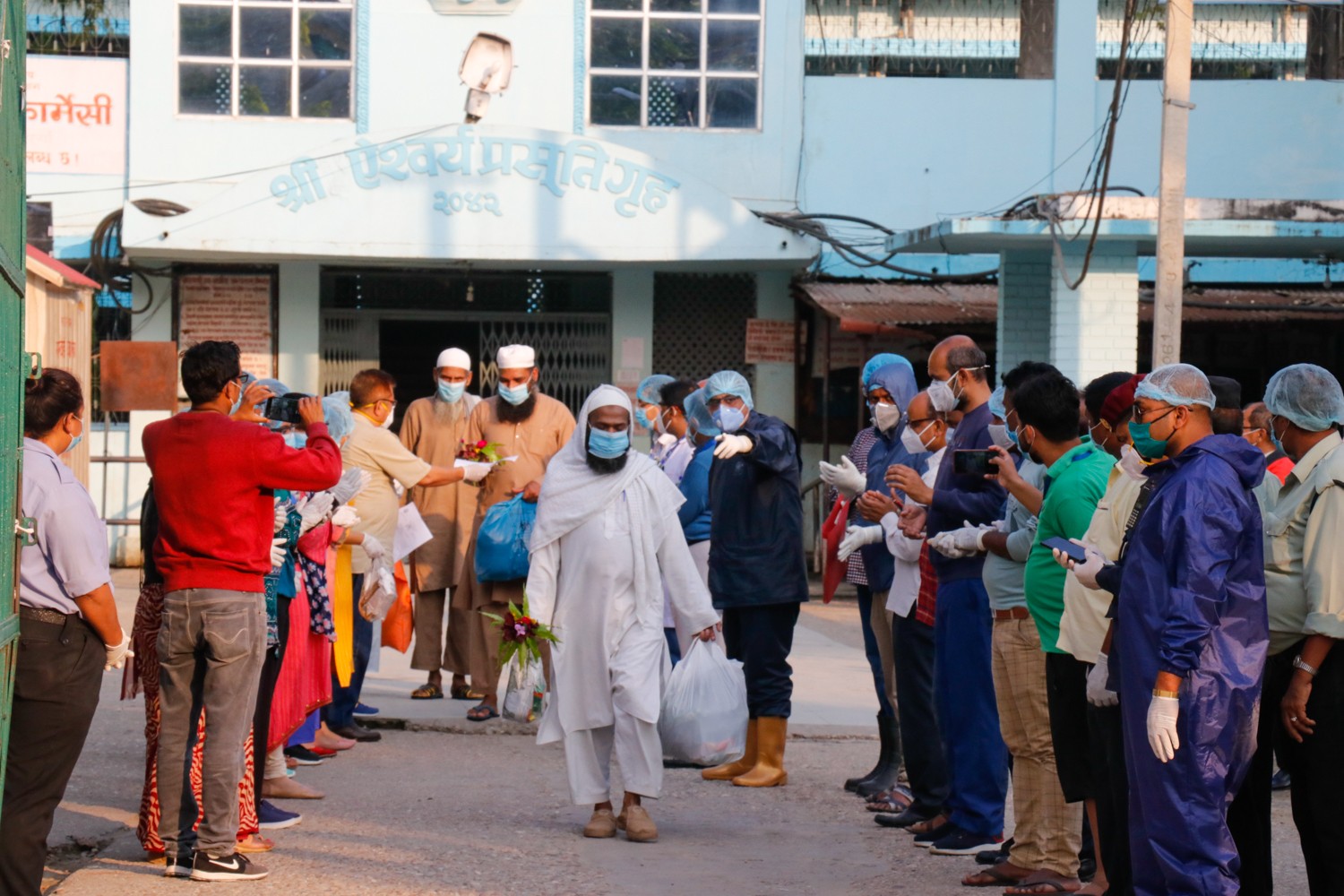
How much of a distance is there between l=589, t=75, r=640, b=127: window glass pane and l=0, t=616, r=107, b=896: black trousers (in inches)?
443

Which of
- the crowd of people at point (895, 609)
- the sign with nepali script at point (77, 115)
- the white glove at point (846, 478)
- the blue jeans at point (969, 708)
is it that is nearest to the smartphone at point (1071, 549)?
the crowd of people at point (895, 609)

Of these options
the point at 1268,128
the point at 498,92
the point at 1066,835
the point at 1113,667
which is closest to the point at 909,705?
the point at 1066,835

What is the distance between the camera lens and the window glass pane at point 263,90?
15070mm

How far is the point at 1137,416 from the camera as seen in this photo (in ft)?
14.9

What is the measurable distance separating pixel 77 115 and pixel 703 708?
10996 mm

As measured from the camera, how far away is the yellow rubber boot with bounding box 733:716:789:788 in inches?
291

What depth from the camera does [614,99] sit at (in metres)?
15.3

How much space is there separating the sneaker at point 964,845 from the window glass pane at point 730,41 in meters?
10.5

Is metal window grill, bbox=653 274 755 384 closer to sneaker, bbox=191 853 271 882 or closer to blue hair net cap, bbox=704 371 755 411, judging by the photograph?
blue hair net cap, bbox=704 371 755 411

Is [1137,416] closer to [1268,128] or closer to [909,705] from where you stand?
[909,705]

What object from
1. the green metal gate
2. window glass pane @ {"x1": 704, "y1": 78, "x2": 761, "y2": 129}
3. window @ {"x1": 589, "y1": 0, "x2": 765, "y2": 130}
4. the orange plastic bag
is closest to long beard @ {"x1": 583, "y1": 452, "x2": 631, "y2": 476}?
the orange plastic bag

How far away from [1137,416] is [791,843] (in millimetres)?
2559

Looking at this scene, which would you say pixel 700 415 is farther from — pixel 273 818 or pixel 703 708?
pixel 273 818

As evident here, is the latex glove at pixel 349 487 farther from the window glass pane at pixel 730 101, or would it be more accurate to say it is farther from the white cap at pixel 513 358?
the window glass pane at pixel 730 101
